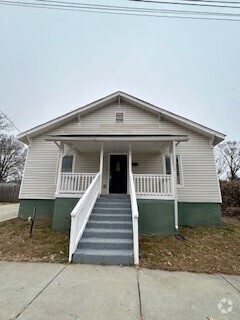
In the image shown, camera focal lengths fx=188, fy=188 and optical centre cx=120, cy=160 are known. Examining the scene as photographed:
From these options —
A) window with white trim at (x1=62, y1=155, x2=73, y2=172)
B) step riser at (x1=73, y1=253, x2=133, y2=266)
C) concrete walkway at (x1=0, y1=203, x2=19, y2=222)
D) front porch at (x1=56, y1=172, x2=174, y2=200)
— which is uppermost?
window with white trim at (x1=62, y1=155, x2=73, y2=172)

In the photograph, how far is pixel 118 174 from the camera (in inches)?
394

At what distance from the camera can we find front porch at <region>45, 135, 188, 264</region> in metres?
5.57

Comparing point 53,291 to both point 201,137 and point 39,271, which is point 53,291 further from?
point 201,137

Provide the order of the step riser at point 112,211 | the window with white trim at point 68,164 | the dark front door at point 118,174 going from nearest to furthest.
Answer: the step riser at point 112,211 → the dark front door at point 118,174 → the window with white trim at point 68,164

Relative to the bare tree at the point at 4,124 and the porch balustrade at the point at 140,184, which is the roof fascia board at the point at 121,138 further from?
the bare tree at the point at 4,124

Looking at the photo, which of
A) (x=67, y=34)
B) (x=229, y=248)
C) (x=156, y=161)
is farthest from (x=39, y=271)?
(x=67, y=34)

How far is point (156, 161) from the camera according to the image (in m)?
9.82

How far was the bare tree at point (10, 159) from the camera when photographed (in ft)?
118

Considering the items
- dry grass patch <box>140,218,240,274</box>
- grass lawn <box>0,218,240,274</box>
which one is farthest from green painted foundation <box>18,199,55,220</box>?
dry grass patch <box>140,218,240,274</box>

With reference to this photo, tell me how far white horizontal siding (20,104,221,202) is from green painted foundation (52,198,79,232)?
7.12ft

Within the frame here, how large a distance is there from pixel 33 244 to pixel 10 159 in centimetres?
3616

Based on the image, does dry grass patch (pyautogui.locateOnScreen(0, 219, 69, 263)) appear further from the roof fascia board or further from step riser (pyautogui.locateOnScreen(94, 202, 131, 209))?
the roof fascia board

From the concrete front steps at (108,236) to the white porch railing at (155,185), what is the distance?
2.73ft

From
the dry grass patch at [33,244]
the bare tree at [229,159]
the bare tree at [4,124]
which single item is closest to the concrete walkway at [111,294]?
the dry grass patch at [33,244]
